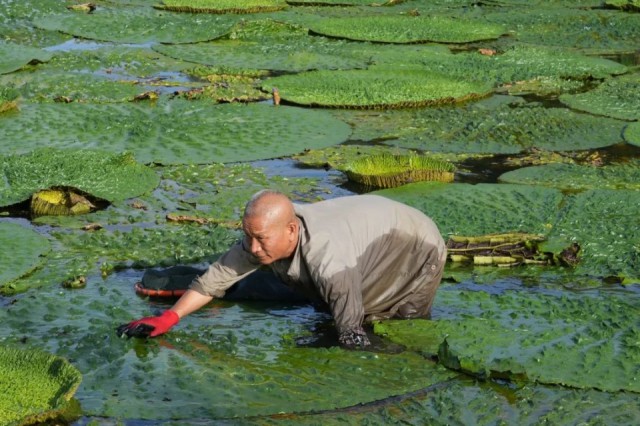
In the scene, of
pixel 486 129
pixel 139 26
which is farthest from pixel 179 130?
pixel 139 26

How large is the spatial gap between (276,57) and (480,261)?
527 centimetres

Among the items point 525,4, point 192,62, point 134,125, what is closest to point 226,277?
point 134,125

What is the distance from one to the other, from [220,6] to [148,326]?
8.46 meters

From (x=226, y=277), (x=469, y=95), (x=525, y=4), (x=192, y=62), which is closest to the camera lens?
(x=226, y=277)

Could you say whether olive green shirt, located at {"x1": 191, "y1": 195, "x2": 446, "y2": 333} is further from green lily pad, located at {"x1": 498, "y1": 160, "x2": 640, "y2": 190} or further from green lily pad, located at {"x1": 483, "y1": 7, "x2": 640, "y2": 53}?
green lily pad, located at {"x1": 483, "y1": 7, "x2": 640, "y2": 53}

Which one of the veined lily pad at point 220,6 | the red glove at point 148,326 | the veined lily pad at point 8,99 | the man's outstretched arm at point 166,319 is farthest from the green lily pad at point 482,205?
the veined lily pad at point 220,6

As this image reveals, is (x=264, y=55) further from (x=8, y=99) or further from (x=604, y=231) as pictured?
(x=604, y=231)

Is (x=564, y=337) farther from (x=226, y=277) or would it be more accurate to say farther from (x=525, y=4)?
(x=525, y=4)

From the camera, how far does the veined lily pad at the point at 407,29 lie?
36.4 feet

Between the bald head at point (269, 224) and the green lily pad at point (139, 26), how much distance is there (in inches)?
280

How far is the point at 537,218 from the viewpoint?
5.69 metres

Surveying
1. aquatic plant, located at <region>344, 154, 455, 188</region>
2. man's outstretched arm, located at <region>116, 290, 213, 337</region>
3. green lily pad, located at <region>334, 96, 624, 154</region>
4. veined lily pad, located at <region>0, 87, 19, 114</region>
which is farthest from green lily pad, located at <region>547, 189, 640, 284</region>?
veined lily pad, located at <region>0, 87, 19, 114</region>

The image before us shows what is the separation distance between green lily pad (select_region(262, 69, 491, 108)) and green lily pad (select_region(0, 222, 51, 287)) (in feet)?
11.1

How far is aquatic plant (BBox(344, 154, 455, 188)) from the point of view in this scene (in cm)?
637
